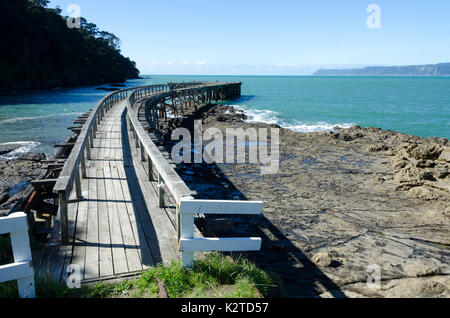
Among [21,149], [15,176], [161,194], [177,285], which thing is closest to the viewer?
[177,285]

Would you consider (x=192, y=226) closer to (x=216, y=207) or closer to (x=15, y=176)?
(x=216, y=207)

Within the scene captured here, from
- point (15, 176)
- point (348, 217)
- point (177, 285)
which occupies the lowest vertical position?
point (348, 217)

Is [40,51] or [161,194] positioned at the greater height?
[40,51]

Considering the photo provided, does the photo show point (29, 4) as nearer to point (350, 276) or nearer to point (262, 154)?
point (262, 154)

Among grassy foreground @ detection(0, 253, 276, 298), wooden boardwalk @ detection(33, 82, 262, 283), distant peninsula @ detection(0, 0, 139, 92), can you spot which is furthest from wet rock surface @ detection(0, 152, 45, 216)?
distant peninsula @ detection(0, 0, 139, 92)

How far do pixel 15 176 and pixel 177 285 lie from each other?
1075 cm

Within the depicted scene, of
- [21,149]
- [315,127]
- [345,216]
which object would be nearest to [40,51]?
[21,149]

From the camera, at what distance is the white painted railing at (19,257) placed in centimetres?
262

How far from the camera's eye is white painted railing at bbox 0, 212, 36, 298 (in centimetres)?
262

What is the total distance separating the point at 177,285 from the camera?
3.08 m

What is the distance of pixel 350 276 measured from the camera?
5367mm

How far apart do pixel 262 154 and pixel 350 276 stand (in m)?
9.61
